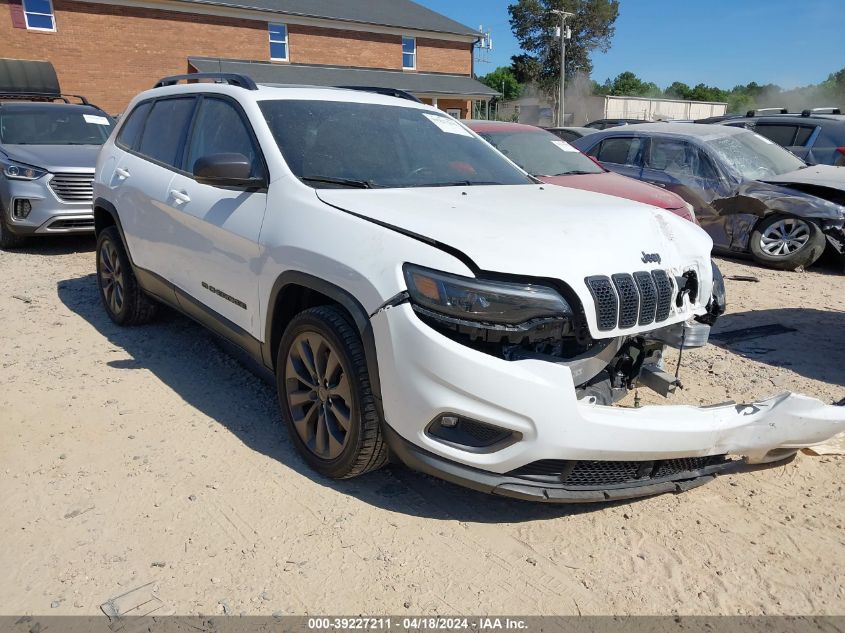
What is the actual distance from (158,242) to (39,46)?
24.9 m

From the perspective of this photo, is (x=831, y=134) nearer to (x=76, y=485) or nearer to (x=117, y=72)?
(x=76, y=485)

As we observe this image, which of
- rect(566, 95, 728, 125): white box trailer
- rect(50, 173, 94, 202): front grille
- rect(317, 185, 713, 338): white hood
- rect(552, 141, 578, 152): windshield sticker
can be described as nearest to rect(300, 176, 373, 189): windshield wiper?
rect(317, 185, 713, 338): white hood

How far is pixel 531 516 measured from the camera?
9.39ft

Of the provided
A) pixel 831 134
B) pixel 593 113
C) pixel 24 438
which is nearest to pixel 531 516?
pixel 24 438

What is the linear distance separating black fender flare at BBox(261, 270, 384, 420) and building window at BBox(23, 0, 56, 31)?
26.6m

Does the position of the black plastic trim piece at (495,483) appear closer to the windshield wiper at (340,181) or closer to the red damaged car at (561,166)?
the windshield wiper at (340,181)

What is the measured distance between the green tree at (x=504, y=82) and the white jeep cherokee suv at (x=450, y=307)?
232 ft

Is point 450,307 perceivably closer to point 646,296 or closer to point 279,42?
point 646,296

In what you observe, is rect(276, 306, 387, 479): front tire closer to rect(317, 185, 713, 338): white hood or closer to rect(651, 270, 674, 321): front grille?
rect(317, 185, 713, 338): white hood

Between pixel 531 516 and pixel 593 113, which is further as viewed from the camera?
pixel 593 113

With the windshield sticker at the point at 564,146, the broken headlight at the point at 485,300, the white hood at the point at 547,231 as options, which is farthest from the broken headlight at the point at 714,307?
the windshield sticker at the point at 564,146

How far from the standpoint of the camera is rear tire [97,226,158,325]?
5008mm

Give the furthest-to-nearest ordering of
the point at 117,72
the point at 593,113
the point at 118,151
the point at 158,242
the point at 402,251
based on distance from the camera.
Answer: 1. the point at 593,113
2. the point at 117,72
3. the point at 118,151
4. the point at 158,242
5. the point at 402,251

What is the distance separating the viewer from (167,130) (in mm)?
4480
